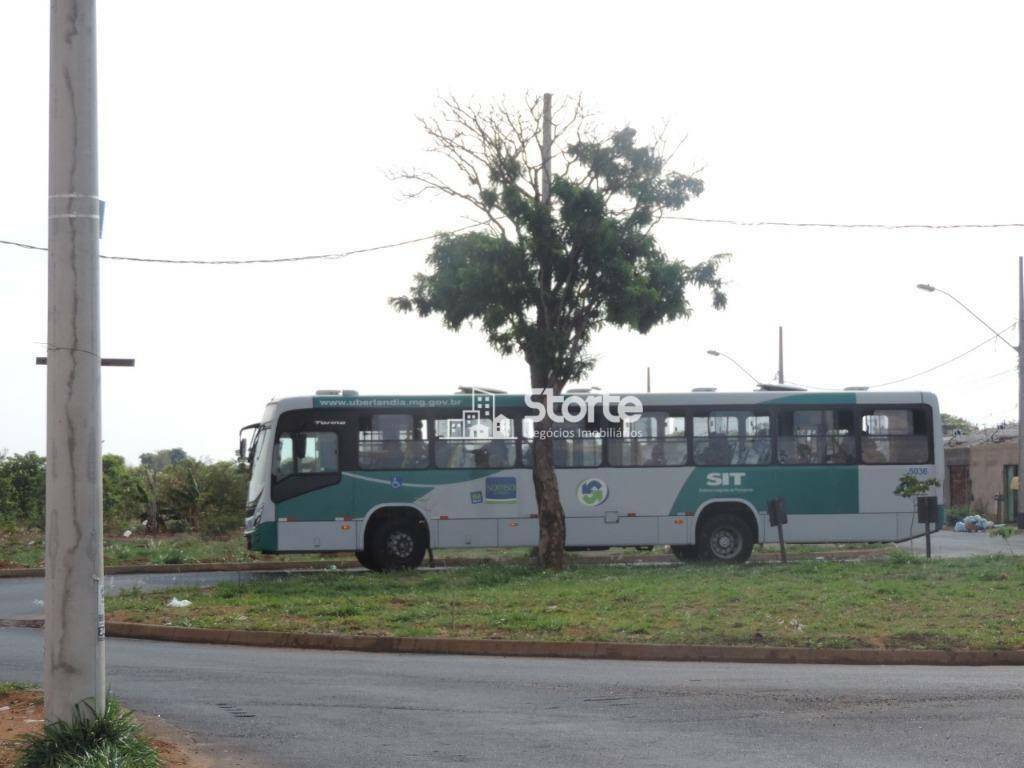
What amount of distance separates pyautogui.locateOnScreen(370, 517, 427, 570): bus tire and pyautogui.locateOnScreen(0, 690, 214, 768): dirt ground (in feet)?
43.9

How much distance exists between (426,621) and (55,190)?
9092mm

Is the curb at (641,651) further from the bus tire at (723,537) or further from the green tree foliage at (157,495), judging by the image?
the green tree foliage at (157,495)

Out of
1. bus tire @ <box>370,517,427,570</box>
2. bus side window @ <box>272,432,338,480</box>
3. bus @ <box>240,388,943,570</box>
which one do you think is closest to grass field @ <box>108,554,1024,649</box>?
bus tire @ <box>370,517,427,570</box>

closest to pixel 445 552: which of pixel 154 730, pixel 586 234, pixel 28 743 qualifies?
pixel 586 234

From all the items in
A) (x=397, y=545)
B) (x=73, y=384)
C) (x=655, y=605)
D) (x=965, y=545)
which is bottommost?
(x=965, y=545)

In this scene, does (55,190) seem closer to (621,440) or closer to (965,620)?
(965,620)

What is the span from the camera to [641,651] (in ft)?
44.1

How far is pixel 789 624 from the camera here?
47.9 feet

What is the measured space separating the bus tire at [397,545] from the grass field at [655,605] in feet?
6.05

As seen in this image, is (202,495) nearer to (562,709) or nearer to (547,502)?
(547,502)

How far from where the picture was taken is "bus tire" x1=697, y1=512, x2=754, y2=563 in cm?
2403

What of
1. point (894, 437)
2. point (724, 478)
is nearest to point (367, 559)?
point (724, 478)

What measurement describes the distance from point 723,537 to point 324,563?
27.1ft

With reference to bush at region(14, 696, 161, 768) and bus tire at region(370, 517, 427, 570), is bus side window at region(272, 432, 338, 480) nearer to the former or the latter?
bus tire at region(370, 517, 427, 570)
